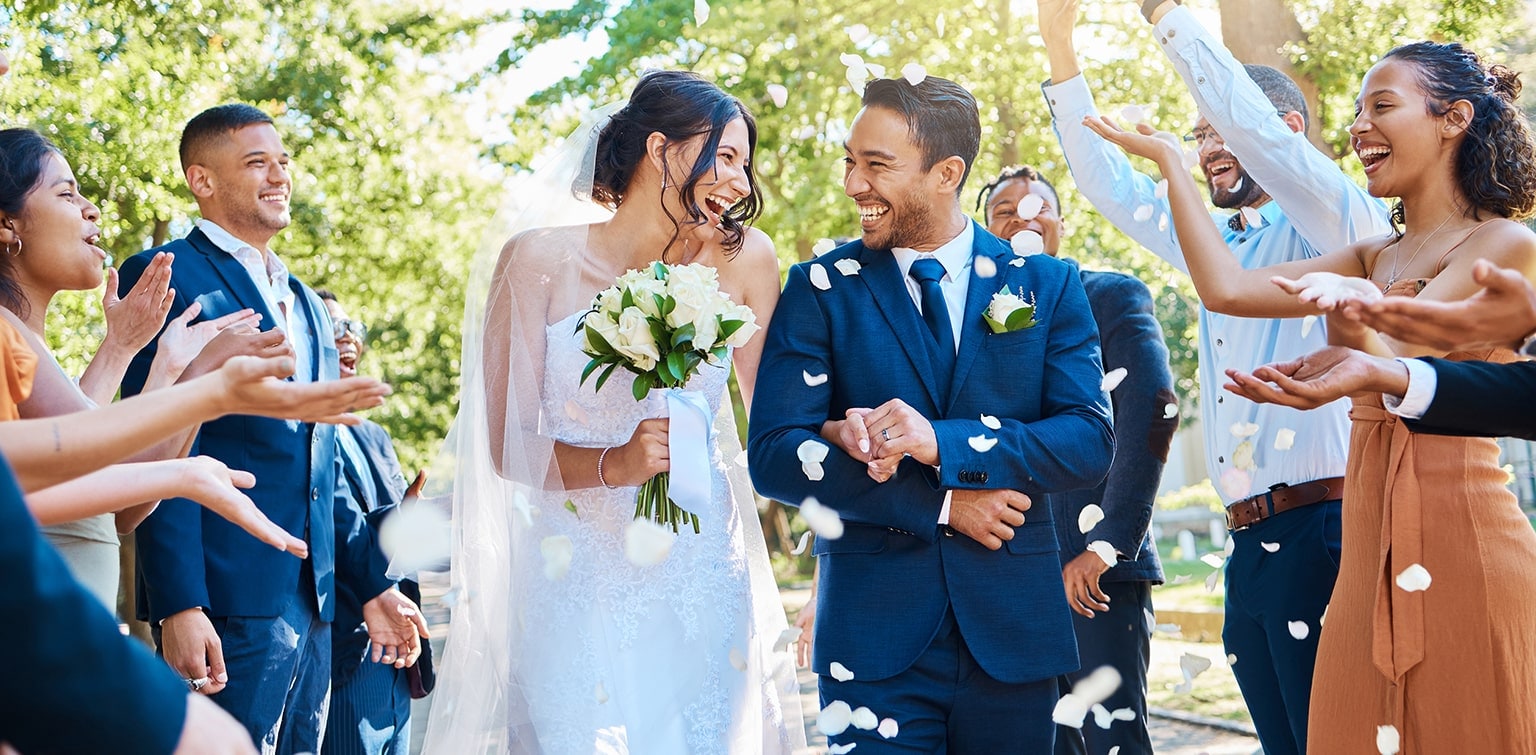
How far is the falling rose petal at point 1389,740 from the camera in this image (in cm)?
322

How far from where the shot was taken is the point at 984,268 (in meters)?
3.69

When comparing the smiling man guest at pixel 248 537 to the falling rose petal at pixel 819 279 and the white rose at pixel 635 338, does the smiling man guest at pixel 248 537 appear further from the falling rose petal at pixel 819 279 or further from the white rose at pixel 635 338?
the falling rose petal at pixel 819 279

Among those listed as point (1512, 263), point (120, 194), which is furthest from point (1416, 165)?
point (120, 194)

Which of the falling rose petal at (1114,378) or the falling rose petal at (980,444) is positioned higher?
the falling rose petal at (1114,378)

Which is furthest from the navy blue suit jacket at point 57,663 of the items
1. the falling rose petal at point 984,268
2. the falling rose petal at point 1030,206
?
the falling rose petal at point 1030,206

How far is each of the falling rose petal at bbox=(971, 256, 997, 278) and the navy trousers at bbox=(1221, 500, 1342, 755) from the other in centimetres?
127

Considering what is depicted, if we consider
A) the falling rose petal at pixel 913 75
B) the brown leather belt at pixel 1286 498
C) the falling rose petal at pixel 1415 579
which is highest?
the falling rose petal at pixel 913 75

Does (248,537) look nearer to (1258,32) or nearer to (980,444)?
(980,444)

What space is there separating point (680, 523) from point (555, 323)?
68 cm

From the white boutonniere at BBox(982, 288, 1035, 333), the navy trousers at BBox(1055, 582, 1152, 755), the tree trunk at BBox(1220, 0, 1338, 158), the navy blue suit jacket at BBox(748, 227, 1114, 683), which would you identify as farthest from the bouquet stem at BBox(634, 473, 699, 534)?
the tree trunk at BBox(1220, 0, 1338, 158)

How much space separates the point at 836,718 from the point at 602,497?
94 centimetres

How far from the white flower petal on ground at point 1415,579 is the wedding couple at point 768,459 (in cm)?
75

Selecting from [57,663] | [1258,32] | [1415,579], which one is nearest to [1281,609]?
[1415,579]

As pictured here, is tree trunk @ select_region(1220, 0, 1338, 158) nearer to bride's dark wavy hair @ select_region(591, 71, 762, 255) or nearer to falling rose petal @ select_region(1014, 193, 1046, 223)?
falling rose petal @ select_region(1014, 193, 1046, 223)
